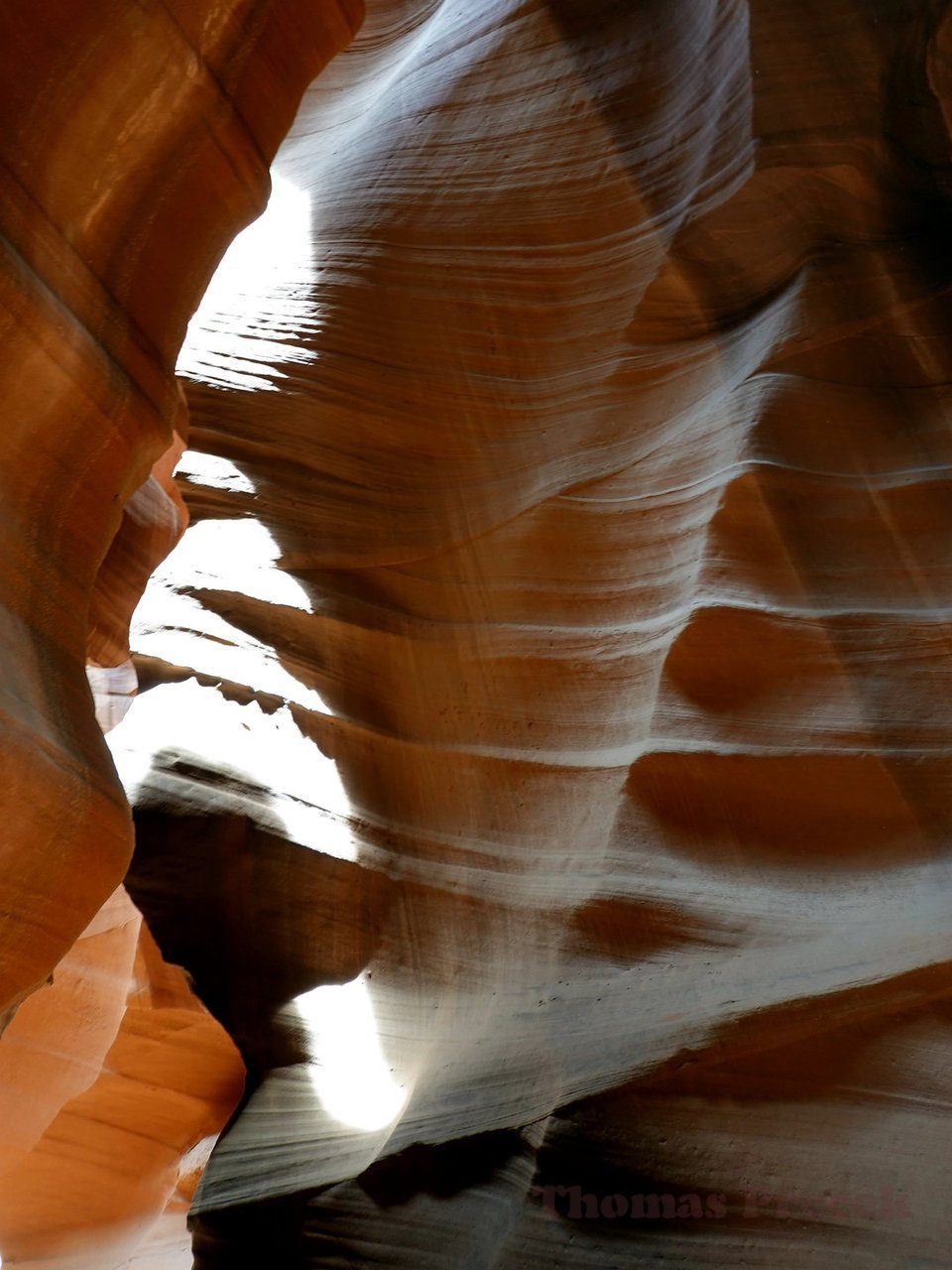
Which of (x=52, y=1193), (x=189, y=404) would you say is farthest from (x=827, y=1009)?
(x=52, y=1193)

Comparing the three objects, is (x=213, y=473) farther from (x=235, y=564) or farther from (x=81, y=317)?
(x=81, y=317)

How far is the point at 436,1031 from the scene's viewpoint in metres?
3.20

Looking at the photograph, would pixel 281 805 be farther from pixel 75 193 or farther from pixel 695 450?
pixel 75 193

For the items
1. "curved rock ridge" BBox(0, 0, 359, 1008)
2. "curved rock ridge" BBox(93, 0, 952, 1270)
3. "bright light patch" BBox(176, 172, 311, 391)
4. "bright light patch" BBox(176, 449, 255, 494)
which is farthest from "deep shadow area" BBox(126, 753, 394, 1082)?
"bright light patch" BBox(176, 172, 311, 391)

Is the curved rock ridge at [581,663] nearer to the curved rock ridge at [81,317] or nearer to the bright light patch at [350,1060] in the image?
the bright light patch at [350,1060]

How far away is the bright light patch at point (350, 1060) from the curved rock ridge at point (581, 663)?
0.01 metres

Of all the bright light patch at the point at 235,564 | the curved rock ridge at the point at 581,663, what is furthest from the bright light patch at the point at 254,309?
the bright light patch at the point at 235,564

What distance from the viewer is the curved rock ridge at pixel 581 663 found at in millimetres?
2562

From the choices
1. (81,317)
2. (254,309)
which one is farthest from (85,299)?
(254,309)

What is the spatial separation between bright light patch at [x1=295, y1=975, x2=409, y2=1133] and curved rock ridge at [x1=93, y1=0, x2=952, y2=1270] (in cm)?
1

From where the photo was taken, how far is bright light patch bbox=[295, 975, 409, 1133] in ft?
10.2

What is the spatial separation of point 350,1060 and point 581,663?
1350 millimetres

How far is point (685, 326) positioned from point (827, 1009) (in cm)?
235

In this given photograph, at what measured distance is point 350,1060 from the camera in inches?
129
